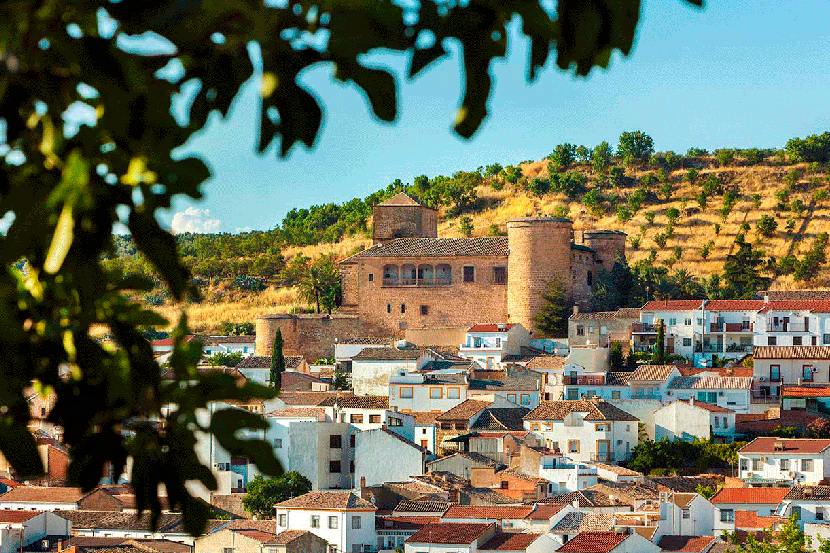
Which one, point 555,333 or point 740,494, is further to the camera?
point 555,333

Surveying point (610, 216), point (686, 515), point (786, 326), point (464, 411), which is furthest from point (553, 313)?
point (610, 216)

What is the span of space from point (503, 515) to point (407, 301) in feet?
52.9

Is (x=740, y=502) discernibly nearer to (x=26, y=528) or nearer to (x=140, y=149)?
(x=26, y=528)

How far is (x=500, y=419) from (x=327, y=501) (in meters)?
7.40

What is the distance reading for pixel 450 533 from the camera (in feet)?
91.4

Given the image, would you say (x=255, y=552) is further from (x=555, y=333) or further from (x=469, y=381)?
(x=555, y=333)

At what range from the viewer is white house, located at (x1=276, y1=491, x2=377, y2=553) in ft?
95.0

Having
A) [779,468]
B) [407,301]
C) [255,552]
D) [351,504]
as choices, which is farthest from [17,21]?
[407,301]

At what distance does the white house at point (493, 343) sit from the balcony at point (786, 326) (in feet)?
24.0

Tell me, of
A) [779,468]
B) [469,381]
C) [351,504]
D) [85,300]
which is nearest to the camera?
[85,300]

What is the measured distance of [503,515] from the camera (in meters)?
30.1

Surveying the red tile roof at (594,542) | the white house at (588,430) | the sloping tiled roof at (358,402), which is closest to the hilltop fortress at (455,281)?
the sloping tiled roof at (358,402)

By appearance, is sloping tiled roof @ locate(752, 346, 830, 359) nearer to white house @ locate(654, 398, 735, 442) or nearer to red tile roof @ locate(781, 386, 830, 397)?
red tile roof @ locate(781, 386, 830, 397)

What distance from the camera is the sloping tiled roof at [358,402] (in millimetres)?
36438
